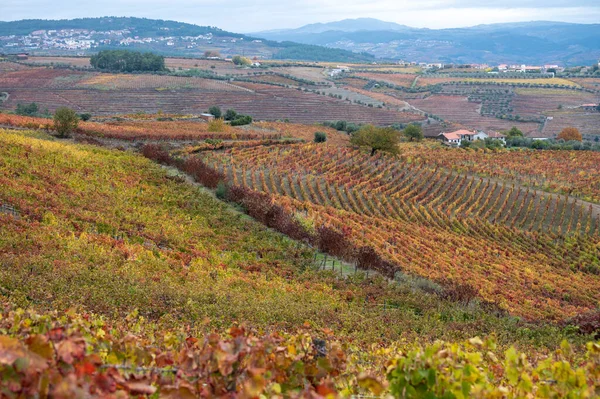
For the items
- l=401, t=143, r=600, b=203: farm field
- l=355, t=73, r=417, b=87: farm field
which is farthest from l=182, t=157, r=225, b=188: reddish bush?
l=355, t=73, r=417, b=87: farm field

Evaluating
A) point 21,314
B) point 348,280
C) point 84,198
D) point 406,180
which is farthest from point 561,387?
point 406,180

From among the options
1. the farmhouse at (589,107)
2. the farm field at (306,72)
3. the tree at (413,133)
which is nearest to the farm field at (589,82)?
the farmhouse at (589,107)

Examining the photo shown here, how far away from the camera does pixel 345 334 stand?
11586 millimetres

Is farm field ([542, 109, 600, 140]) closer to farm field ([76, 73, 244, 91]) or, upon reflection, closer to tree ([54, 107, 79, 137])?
farm field ([76, 73, 244, 91])

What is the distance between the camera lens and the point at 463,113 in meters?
117

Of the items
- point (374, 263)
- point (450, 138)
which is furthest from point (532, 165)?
point (374, 263)

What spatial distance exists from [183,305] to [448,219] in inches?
968

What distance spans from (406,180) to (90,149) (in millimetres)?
21026

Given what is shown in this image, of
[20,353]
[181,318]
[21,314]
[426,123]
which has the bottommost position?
[426,123]

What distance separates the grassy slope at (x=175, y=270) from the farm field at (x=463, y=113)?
8535cm

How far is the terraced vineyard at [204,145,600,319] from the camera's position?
22844 mm

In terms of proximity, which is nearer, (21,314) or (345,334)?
(21,314)

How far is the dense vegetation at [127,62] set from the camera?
404 ft

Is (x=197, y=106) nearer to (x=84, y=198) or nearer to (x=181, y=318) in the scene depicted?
(x=84, y=198)
